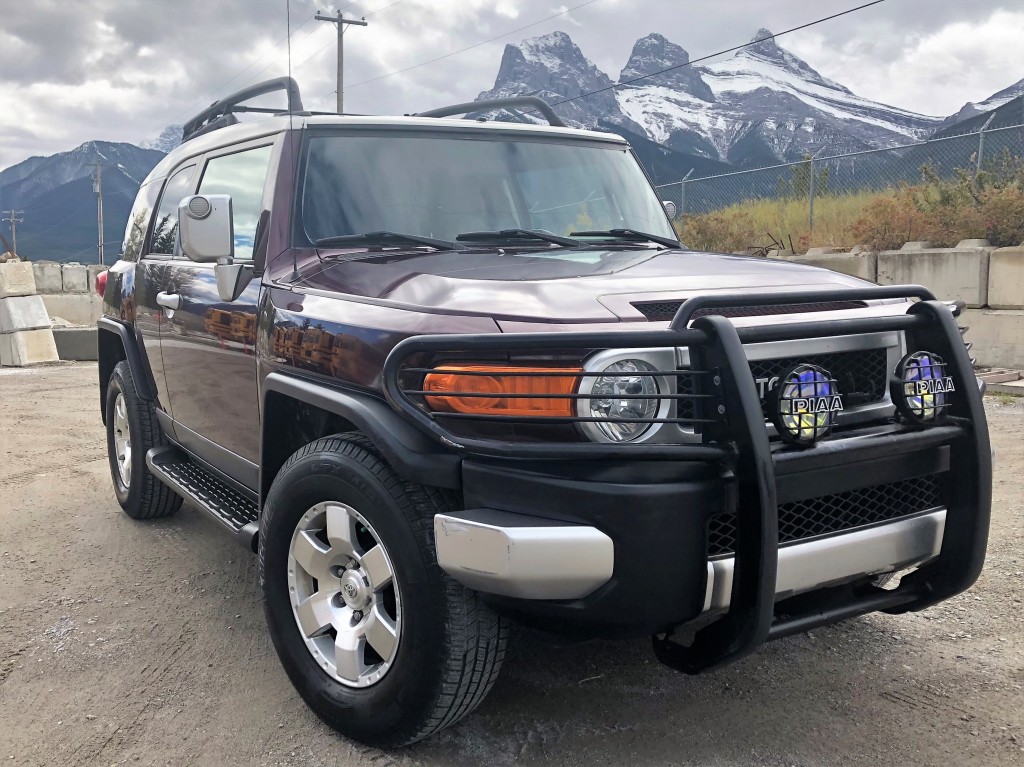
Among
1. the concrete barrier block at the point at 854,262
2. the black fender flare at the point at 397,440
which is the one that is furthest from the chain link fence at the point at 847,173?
the black fender flare at the point at 397,440

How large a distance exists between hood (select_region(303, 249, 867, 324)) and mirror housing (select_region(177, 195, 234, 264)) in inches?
16.4

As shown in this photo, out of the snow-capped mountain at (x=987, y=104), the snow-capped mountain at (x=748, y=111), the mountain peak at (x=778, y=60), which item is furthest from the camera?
the mountain peak at (x=778, y=60)

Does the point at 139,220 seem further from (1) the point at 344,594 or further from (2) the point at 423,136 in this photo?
(1) the point at 344,594

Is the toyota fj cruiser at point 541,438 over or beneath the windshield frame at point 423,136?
beneath

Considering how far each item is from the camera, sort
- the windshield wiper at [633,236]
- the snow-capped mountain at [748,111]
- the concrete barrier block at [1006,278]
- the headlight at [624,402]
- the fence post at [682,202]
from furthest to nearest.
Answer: the snow-capped mountain at [748,111]
the fence post at [682,202]
the concrete barrier block at [1006,278]
the windshield wiper at [633,236]
the headlight at [624,402]

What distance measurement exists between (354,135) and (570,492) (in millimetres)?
1980

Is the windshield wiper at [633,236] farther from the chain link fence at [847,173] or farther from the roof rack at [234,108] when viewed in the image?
the chain link fence at [847,173]

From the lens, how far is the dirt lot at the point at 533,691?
8.82 ft

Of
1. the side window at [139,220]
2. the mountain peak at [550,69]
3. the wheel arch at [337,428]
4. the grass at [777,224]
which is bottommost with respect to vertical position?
the wheel arch at [337,428]

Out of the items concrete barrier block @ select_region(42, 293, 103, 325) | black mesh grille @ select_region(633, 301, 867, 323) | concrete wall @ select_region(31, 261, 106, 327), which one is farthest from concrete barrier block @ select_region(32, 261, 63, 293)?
black mesh grille @ select_region(633, 301, 867, 323)

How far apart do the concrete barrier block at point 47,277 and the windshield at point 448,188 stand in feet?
53.2

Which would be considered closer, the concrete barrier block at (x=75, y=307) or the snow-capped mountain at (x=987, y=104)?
the concrete barrier block at (x=75, y=307)

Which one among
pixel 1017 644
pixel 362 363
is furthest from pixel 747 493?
pixel 1017 644

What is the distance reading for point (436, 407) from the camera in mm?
2355
